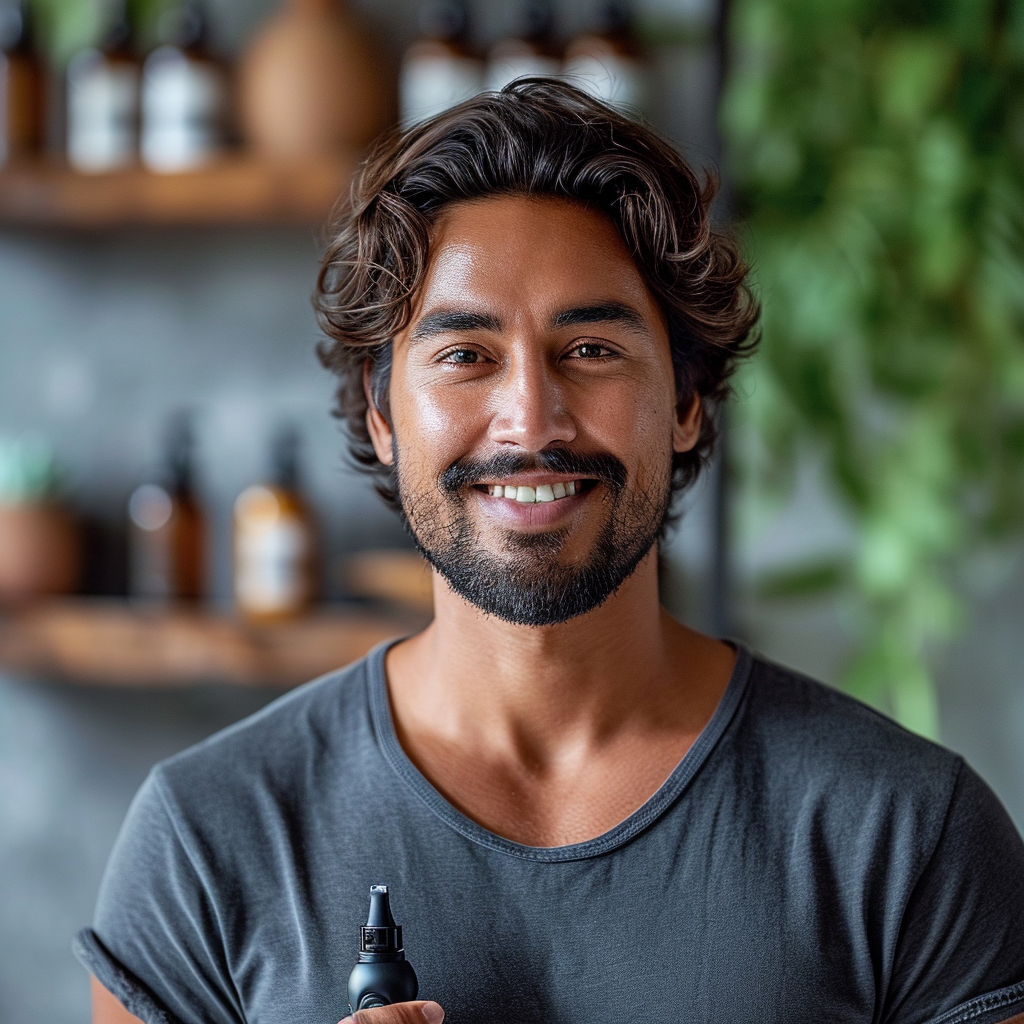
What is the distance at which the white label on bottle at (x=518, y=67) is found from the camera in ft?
5.39

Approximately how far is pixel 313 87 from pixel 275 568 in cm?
62

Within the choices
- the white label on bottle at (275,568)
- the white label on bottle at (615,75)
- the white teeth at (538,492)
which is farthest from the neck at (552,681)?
the white label on bottle at (615,75)

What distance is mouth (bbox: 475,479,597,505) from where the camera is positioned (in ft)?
2.89

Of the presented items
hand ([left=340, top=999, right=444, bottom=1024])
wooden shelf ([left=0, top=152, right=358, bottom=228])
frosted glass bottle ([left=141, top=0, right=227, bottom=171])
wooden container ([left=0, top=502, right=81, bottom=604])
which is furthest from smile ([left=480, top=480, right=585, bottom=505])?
wooden container ([left=0, top=502, right=81, bottom=604])

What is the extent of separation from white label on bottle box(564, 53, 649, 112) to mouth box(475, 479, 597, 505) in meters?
0.86

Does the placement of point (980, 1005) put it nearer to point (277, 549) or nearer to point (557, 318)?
point (557, 318)

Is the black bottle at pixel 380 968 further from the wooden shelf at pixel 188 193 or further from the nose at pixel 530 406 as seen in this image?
the wooden shelf at pixel 188 193

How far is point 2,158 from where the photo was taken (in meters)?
1.78

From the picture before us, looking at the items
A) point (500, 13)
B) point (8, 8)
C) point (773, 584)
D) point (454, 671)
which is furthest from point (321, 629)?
point (8, 8)

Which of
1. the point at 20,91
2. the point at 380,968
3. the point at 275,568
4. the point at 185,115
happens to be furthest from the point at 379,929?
the point at 20,91

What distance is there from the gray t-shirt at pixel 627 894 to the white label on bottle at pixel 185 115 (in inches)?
40.4

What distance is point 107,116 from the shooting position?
5.70 feet

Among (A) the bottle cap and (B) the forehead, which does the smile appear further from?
(A) the bottle cap

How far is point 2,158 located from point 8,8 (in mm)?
306
